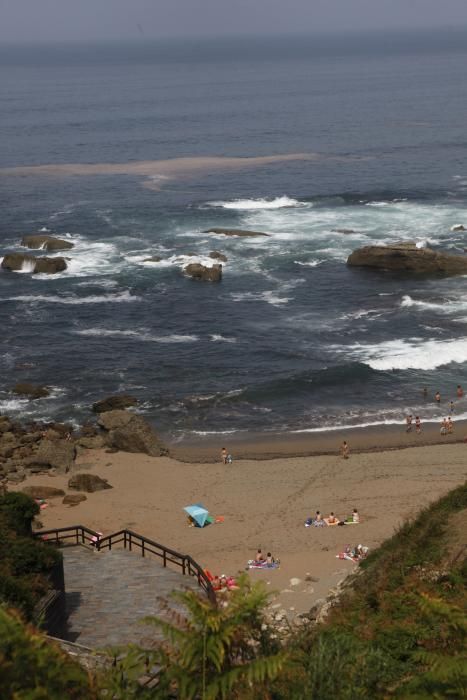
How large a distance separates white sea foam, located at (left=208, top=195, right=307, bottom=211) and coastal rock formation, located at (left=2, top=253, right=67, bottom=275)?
23395mm

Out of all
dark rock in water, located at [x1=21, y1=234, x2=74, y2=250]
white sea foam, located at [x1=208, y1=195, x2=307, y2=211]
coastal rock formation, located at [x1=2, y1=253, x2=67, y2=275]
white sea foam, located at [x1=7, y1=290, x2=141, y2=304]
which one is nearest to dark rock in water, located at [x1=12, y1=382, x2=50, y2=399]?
white sea foam, located at [x1=7, y1=290, x2=141, y2=304]

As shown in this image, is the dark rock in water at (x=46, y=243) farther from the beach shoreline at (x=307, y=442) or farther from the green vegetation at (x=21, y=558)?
the green vegetation at (x=21, y=558)

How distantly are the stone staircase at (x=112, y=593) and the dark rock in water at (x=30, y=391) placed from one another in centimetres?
2309

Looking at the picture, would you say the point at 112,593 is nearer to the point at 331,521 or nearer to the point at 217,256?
the point at 331,521

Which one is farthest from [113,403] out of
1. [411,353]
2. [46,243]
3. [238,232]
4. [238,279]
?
[238,232]

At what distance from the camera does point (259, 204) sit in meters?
90.9

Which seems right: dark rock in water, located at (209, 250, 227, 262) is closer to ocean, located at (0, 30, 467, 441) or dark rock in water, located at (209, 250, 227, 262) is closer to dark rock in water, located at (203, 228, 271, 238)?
ocean, located at (0, 30, 467, 441)

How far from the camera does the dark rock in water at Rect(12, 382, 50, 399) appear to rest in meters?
49.3

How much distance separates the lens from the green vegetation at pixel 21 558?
19.4 meters

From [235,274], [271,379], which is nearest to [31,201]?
[235,274]

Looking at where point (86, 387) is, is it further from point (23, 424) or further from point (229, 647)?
point (229, 647)

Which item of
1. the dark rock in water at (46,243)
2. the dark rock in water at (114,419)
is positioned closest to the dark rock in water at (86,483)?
the dark rock in water at (114,419)

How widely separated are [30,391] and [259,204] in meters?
46.1

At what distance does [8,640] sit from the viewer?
11188mm
